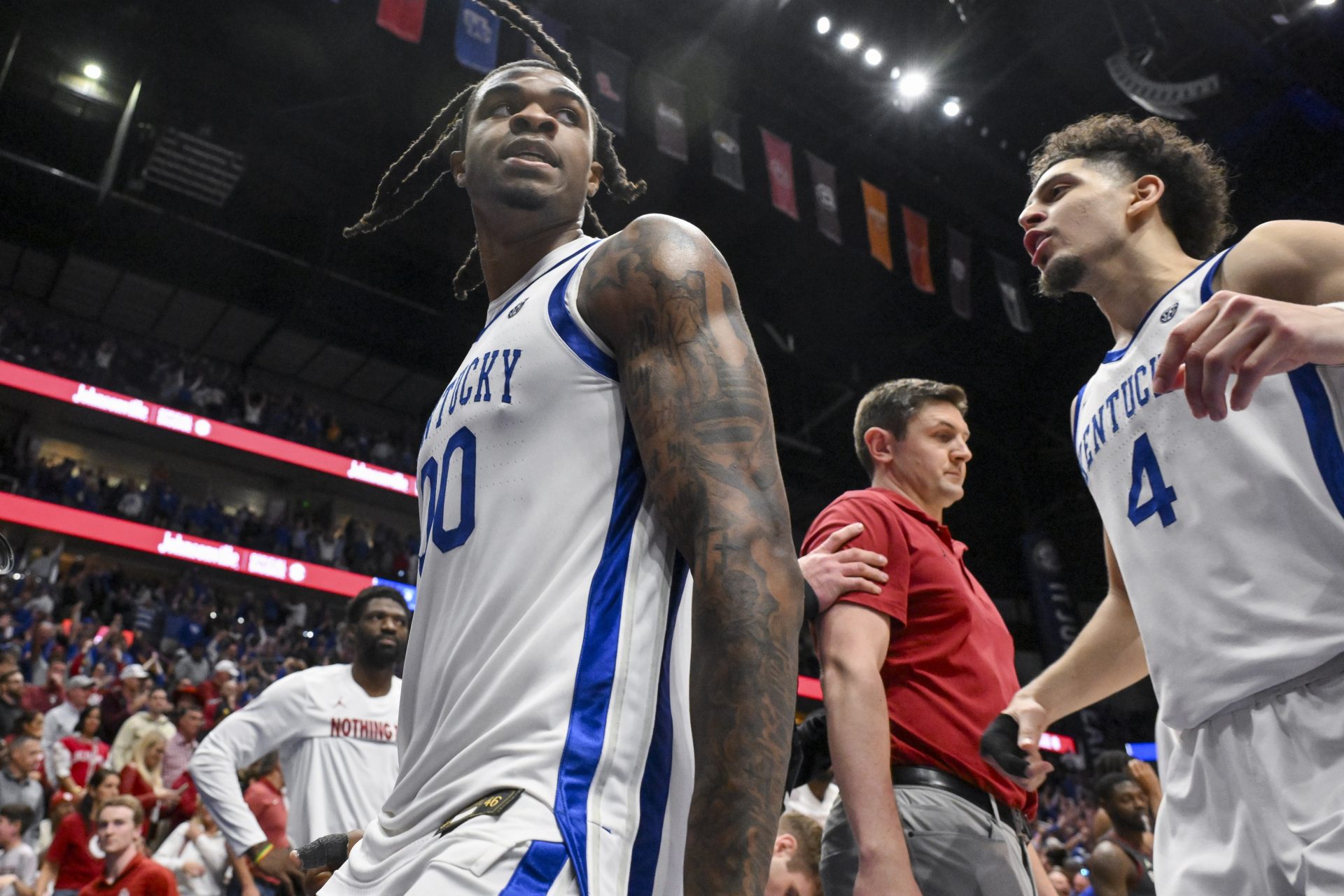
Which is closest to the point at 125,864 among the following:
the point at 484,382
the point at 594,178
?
the point at 594,178

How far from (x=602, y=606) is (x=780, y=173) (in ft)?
41.3

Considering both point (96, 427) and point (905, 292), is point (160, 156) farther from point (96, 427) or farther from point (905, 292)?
point (905, 292)

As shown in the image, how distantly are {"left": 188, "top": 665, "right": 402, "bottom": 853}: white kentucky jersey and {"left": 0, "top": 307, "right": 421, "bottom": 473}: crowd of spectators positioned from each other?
12273 mm

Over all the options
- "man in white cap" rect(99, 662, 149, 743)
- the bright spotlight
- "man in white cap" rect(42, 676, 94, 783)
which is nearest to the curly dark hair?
"man in white cap" rect(42, 676, 94, 783)

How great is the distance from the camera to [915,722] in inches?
80.0

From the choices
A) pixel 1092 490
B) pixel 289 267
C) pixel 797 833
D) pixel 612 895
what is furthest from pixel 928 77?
pixel 612 895

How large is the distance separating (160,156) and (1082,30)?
11947mm

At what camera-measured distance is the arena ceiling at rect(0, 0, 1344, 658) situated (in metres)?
12.0

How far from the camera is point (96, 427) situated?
705 inches

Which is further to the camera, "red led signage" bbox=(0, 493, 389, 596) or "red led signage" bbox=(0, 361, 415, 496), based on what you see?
"red led signage" bbox=(0, 361, 415, 496)

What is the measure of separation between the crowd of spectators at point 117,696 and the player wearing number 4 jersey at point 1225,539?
4996 millimetres

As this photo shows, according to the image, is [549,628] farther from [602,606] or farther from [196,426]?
[196,426]

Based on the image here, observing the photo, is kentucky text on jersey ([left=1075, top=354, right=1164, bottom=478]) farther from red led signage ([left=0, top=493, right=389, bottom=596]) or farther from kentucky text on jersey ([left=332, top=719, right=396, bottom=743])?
red led signage ([left=0, top=493, right=389, bottom=596])

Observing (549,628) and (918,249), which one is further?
(918,249)
